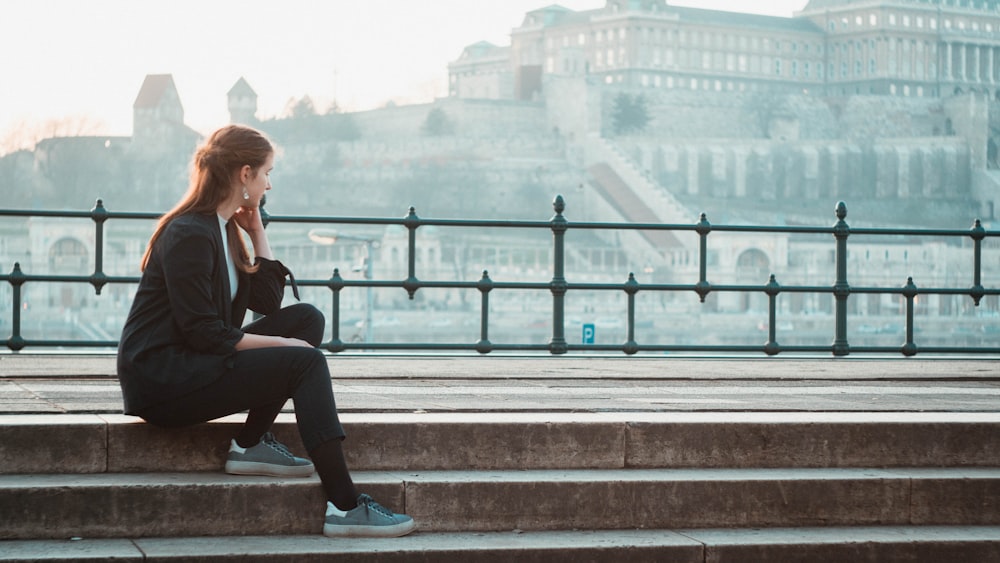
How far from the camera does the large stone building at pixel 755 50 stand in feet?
270

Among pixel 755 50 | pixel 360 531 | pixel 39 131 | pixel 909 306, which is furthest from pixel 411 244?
pixel 755 50

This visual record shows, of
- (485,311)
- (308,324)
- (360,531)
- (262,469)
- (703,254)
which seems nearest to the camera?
(360,531)

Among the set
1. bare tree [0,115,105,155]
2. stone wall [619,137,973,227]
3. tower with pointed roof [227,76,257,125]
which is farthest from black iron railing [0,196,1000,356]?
tower with pointed roof [227,76,257,125]

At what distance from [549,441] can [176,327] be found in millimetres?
845

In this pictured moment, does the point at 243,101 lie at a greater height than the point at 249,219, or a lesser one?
greater

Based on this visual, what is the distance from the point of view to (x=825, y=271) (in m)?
58.7

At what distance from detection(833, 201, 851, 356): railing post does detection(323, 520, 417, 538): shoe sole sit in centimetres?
336

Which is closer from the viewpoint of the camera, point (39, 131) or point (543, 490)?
point (543, 490)

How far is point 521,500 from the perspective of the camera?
3.06 meters

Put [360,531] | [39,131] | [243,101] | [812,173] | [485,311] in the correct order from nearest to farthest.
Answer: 1. [360,531]
2. [485,311]
3. [39,131]
4. [243,101]
5. [812,173]

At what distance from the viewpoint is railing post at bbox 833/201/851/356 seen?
231 inches

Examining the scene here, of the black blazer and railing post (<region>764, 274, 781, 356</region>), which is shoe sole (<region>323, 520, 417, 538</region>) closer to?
the black blazer

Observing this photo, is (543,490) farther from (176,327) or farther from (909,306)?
(909,306)

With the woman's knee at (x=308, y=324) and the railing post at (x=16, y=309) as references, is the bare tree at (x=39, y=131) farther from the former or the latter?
the woman's knee at (x=308, y=324)
